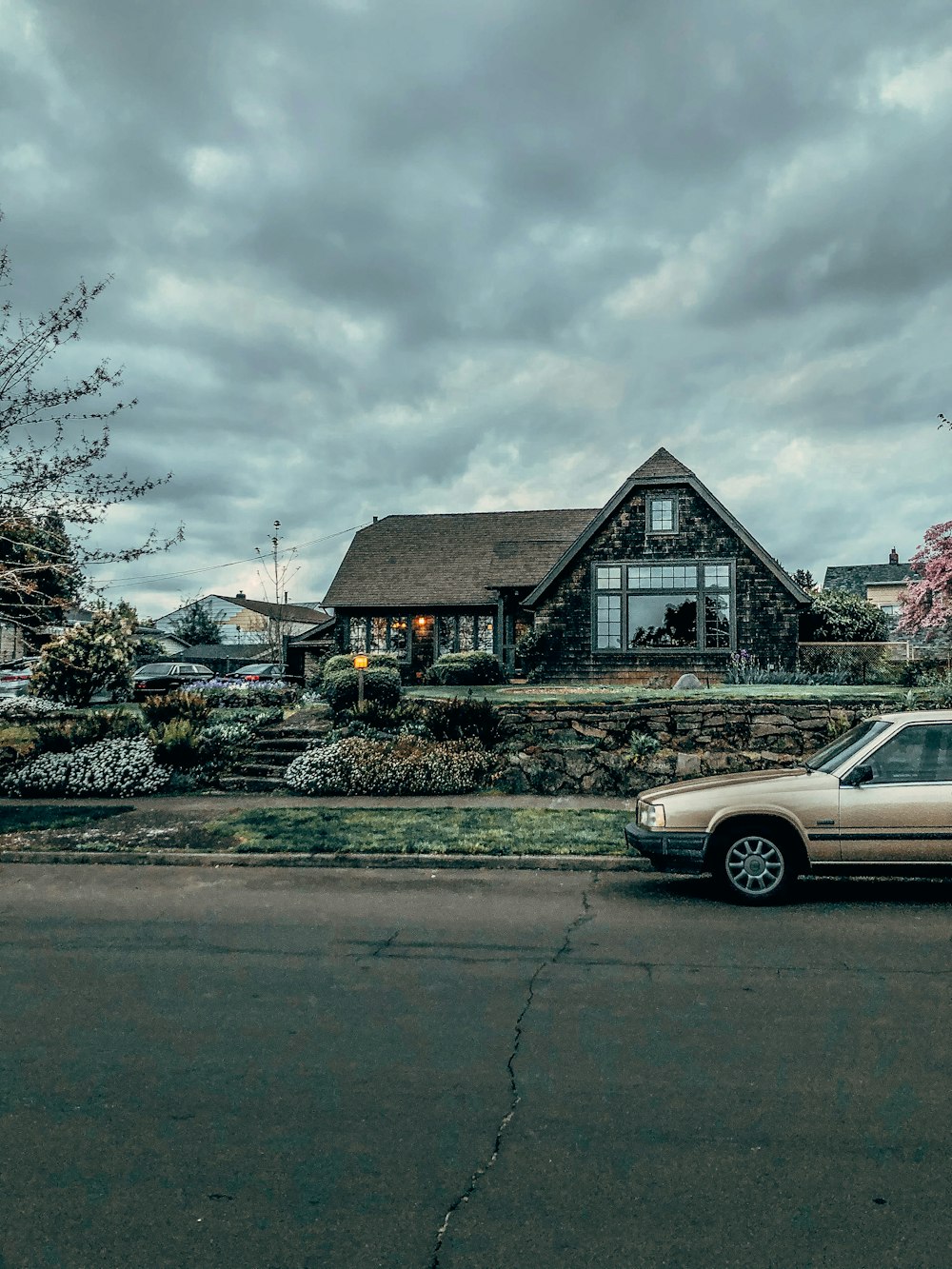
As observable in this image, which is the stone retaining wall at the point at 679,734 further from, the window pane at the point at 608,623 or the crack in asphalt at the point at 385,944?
the window pane at the point at 608,623

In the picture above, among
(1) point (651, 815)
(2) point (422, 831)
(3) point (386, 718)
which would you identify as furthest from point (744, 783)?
(3) point (386, 718)

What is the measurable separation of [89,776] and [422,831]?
7.13m

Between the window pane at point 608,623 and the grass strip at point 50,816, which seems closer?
the grass strip at point 50,816

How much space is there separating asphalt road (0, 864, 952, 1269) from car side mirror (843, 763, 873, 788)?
41.9 inches

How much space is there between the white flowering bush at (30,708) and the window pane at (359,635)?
9.46 metres

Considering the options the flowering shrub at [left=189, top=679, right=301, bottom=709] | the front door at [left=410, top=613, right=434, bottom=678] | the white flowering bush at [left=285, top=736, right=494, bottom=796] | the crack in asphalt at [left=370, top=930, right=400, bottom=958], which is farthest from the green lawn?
the crack in asphalt at [left=370, top=930, right=400, bottom=958]

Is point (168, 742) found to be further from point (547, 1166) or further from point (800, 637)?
point (800, 637)

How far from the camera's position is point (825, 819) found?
7438mm

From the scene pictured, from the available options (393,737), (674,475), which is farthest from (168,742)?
(674,475)

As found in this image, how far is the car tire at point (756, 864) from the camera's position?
7.49 metres

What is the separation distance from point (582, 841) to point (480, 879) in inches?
64.1

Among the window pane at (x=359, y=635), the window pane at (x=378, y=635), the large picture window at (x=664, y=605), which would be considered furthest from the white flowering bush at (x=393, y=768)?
the window pane at (x=359, y=635)

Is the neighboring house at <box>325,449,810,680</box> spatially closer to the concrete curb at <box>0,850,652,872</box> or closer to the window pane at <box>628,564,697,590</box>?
the window pane at <box>628,564,697,590</box>

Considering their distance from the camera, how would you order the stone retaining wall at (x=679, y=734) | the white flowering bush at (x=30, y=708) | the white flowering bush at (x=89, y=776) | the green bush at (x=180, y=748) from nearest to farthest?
the stone retaining wall at (x=679, y=734) < the white flowering bush at (x=89, y=776) < the green bush at (x=180, y=748) < the white flowering bush at (x=30, y=708)
